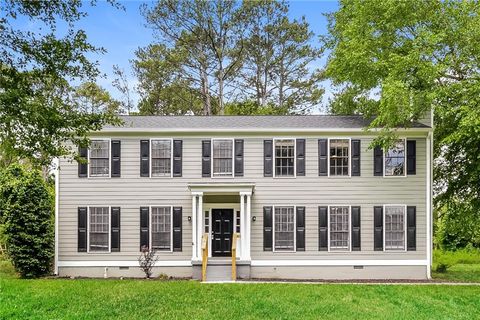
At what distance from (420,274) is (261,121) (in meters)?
6.99

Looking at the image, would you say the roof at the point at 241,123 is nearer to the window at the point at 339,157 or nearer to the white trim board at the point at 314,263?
the window at the point at 339,157

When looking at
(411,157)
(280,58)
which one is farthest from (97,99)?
(411,157)

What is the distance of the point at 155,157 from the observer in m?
16.4

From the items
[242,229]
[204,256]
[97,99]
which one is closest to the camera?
[204,256]

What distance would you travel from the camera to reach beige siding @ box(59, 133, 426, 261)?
1619 cm

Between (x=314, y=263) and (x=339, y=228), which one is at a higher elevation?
(x=339, y=228)

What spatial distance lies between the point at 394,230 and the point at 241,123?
19.5 feet

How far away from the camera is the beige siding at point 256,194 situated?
53.1 ft

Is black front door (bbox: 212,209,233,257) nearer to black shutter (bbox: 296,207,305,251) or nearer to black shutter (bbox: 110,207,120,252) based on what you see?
black shutter (bbox: 296,207,305,251)

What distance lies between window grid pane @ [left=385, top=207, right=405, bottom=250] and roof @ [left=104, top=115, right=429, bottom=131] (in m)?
2.90

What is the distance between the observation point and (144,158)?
16.4 meters

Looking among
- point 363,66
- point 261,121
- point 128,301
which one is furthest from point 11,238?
point 363,66

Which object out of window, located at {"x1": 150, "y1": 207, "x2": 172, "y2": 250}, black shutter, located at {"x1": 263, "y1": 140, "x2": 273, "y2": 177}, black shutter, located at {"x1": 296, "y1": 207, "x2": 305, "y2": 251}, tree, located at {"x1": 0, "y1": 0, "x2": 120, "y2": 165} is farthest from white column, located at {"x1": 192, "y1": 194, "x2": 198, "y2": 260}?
tree, located at {"x1": 0, "y1": 0, "x2": 120, "y2": 165}

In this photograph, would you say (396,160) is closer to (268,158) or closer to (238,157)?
(268,158)
